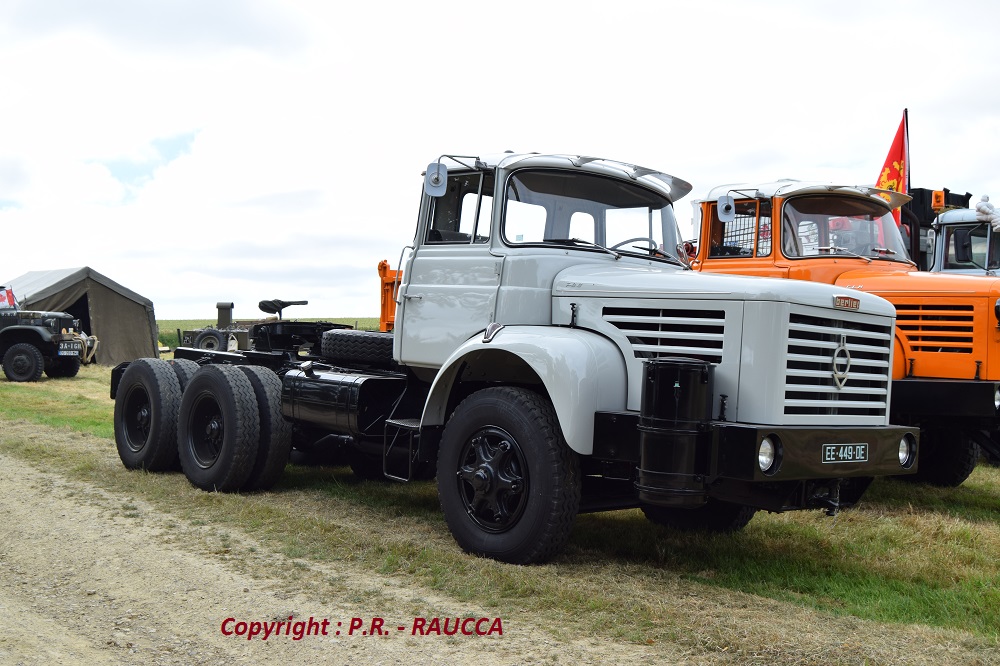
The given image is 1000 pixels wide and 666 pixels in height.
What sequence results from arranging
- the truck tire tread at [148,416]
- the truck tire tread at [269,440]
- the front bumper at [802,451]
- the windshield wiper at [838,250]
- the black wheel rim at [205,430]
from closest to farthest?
the front bumper at [802,451], the truck tire tread at [269,440], the black wheel rim at [205,430], the windshield wiper at [838,250], the truck tire tread at [148,416]

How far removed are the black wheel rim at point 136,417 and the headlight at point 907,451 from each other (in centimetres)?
650

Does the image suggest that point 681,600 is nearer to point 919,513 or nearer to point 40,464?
point 919,513

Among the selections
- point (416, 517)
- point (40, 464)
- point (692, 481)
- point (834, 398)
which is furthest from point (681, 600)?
point (40, 464)

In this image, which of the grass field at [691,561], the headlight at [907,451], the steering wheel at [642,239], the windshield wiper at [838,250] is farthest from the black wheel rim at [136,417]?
the headlight at [907,451]

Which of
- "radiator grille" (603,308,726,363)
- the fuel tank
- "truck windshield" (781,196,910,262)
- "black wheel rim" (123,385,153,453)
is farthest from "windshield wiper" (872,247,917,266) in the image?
"black wheel rim" (123,385,153,453)

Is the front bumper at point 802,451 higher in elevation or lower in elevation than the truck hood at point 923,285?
lower

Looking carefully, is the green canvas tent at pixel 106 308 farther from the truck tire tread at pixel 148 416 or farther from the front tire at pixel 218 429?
the front tire at pixel 218 429

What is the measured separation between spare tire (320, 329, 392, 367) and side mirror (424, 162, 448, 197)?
1.51 m

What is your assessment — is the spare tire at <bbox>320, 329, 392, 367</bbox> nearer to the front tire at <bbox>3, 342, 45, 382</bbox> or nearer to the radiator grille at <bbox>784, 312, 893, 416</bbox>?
the radiator grille at <bbox>784, 312, 893, 416</bbox>

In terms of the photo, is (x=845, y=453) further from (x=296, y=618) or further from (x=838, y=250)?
(x=838, y=250)

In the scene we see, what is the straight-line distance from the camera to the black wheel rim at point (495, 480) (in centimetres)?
549

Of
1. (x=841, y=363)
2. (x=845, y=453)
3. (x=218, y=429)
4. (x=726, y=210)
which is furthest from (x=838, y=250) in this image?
(x=218, y=429)

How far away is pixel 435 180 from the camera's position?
6117 mm

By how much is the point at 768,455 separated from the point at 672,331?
33.8 inches
